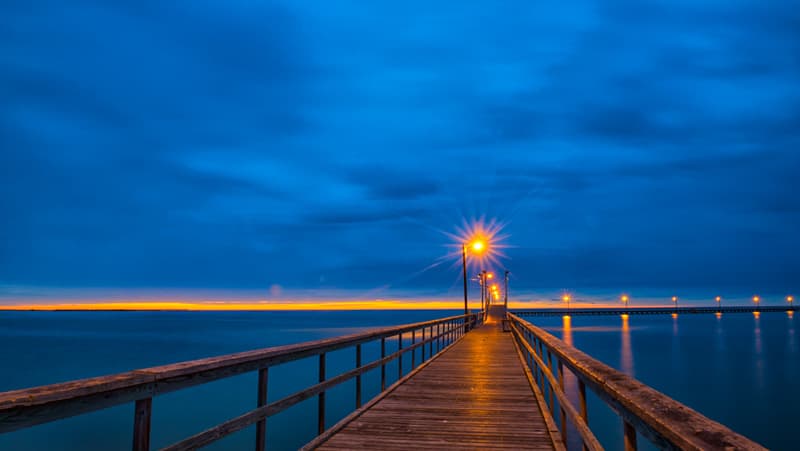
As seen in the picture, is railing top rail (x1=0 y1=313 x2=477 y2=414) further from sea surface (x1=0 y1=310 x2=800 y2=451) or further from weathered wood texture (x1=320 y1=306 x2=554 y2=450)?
sea surface (x1=0 y1=310 x2=800 y2=451)

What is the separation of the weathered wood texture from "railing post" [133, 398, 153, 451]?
2815 mm

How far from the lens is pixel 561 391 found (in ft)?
15.3

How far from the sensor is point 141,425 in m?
2.68

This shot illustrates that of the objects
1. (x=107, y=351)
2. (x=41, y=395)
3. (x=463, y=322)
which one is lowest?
(x=107, y=351)

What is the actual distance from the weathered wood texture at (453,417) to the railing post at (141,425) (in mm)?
2815

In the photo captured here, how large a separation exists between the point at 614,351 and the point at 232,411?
45639 mm

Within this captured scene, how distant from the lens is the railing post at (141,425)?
2607 millimetres

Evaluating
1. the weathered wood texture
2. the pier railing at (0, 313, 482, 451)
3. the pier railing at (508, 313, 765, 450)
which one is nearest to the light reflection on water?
the weathered wood texture

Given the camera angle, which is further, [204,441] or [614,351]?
[614,351]

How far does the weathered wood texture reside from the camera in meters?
5.41

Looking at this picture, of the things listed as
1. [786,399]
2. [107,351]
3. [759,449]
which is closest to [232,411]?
[759,449]

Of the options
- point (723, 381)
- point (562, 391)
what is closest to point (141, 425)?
point (562, 391)

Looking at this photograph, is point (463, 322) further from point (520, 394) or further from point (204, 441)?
point (204, 441)

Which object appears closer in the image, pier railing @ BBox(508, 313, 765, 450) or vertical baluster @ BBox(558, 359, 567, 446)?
pier railing @ BBox(508, 313, 765, 450)
